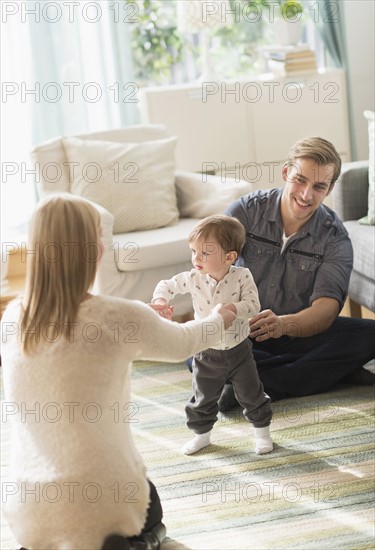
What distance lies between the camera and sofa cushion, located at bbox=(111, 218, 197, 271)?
357 cm

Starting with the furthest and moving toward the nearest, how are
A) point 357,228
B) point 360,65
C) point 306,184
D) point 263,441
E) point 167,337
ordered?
1. point 360,65
2. point 357,228
3. point 306,184
4. point 263,441
5. point 167,337

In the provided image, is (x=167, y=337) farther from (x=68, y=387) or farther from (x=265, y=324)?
(x=265, y=324)

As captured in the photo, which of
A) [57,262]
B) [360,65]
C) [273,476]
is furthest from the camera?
[360,65]

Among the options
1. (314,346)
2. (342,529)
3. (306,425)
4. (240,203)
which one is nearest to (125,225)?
(240,203)

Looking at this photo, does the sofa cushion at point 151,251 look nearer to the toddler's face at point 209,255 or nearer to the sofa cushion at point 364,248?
the sofa cushion at point 364,248

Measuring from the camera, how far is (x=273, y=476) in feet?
8.28

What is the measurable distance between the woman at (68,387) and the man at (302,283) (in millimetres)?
1233

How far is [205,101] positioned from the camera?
4656mm

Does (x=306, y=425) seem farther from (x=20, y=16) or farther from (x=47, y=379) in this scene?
(x=20, y=16)

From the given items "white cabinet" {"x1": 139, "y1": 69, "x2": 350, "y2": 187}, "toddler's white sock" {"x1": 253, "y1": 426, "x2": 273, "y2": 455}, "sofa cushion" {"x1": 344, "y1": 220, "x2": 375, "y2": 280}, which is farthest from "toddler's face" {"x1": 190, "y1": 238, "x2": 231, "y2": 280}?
"white cabinet" {"x1": 139, "y1": 69, "x2": 350, "y2": 187}

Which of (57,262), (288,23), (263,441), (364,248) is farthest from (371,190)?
(57,262)

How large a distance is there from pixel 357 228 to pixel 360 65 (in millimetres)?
1820

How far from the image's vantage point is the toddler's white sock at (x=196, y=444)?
2.72 m

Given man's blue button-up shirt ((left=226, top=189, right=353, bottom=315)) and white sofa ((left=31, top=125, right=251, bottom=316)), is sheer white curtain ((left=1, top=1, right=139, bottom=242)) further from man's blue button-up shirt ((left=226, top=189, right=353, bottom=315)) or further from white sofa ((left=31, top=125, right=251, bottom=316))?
man's blue button-up shirt ((left=226, top=189, right=353, bottom=315))
